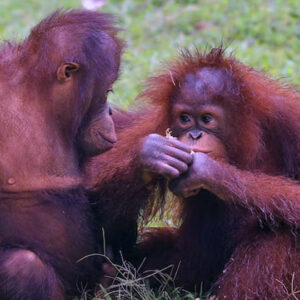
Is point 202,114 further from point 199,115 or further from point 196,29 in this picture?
point 196,29

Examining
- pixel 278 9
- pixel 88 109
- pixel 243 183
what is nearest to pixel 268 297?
pixel 243 183

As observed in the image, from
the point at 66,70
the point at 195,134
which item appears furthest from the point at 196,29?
the point at 66,70

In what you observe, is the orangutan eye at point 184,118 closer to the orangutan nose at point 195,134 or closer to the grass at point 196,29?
the orangutan nose at point 195,134

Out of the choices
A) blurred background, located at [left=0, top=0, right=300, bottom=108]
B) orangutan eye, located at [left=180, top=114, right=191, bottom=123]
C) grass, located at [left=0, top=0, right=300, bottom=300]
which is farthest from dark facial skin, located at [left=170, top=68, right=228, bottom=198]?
blurred background, located at [left=0, top=0, right=300, bottom=108]

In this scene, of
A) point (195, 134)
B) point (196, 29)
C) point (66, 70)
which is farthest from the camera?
point (196, 29)

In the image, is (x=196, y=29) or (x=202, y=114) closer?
(x=202, y=114)

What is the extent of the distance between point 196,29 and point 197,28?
0.04ft

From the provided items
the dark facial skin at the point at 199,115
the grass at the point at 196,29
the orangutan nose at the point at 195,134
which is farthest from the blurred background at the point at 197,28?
the orangutan nose at the point at 195,134

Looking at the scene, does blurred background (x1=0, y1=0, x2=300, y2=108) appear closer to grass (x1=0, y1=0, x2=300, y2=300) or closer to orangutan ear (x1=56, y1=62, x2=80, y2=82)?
grass (x1=0, y1=0, x2=300, y2=300)

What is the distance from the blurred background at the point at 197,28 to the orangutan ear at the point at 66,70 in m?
2.68

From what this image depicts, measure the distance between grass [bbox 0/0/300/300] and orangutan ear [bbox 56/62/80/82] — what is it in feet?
8.02

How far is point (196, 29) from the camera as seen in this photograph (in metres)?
7.98

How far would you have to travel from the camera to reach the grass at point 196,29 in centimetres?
714

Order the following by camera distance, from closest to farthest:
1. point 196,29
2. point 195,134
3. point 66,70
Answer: point 66,70 → point 195,134 → point 196,29
